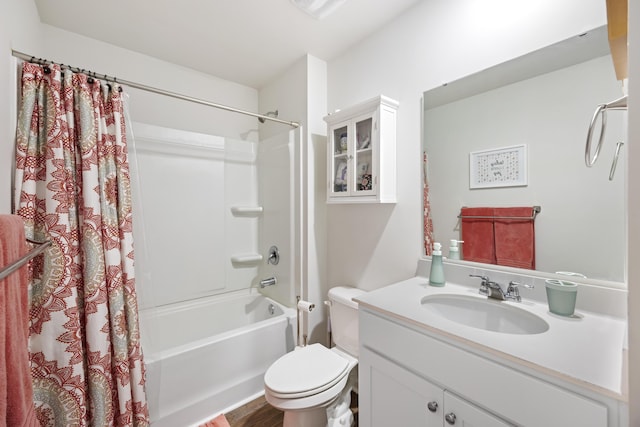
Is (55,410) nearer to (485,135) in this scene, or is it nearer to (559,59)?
(485,135)

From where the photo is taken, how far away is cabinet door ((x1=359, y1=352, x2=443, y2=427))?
0.89m

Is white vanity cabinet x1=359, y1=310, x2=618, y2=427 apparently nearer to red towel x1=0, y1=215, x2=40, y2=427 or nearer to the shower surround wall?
the shower surround wall

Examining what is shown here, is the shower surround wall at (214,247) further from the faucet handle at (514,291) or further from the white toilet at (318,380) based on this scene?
the faucet handle at (514,291)

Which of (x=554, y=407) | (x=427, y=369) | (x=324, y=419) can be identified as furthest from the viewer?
(x=324, y=419)

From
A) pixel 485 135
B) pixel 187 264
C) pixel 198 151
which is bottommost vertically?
pixel 187 264

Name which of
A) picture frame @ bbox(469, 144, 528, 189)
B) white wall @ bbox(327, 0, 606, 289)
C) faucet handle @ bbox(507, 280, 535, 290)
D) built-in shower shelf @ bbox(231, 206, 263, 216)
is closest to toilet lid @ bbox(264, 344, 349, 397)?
white wall @ bbox(327, 0, 606, 289)

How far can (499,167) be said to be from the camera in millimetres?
1176

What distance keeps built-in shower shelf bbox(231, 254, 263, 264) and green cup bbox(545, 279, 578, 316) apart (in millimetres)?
2025

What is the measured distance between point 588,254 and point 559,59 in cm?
77

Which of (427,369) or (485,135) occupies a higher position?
(485,135)

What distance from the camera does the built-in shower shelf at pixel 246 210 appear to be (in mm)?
2318

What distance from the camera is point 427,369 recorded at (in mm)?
897

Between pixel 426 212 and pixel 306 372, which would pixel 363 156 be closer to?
pixel 426 212

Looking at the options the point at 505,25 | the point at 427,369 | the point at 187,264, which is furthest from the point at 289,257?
the point at 505,25
